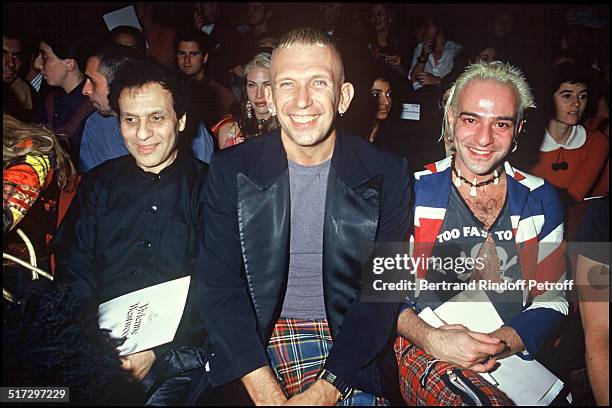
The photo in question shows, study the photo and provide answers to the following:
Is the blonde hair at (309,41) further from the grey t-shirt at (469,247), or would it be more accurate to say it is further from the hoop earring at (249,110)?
the grey t-shirt at (469,247)

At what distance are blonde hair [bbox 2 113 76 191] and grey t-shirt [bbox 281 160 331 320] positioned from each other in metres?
0.98

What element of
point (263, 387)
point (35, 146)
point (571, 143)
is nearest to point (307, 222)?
point (263, 387)

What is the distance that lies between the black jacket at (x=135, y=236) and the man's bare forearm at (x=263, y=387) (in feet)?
1.27

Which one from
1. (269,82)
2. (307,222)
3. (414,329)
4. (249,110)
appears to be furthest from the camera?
(249,110)

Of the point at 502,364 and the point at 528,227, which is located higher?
the point at 528,227

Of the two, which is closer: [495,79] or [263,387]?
[263,387]

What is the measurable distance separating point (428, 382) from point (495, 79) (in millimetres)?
1206

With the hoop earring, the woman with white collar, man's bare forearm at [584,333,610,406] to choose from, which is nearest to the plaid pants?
the hoop earring

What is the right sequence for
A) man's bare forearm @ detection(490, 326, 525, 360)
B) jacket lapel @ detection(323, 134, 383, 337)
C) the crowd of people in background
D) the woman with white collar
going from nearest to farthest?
1. jacket lapel @ detection(323, 134, 383, 337)
2. man's bare forearm @ detection(490, 326, 525, 360)
3. the crowd of people in background
4. the woman with white collar

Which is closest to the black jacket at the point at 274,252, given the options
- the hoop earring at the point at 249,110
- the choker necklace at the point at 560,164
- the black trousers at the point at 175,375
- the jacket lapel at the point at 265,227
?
the jacket lapel at the point at 265,227

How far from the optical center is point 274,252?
7.13ft

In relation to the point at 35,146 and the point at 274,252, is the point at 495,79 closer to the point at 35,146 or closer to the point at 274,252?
the point at 274,252

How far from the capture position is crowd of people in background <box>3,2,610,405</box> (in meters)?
2.48

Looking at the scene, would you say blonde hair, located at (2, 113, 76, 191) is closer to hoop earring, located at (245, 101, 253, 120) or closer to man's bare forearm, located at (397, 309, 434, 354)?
hoop earring, located at (245, 101, 253, 120)
